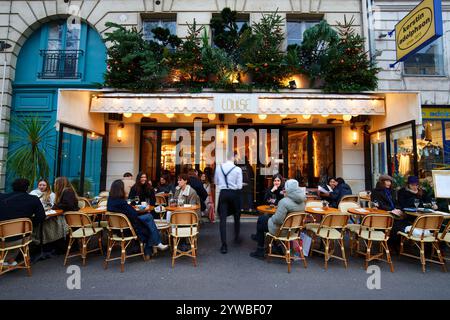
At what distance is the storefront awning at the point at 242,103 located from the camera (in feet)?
22.6

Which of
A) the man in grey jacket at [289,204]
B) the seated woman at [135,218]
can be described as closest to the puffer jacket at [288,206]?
the man in grey jacket at [289,204]

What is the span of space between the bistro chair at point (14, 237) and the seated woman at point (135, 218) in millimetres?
1285

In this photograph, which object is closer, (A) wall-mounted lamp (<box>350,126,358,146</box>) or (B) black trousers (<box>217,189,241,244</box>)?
(B) black trousers (<box>217,189,241,244</box>)

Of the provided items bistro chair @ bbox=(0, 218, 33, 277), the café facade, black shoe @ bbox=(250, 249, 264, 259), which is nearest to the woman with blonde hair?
bistro chair @ bbox=(0, 218, 33, 277)

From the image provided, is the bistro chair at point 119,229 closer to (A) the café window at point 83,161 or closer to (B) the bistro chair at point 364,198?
(A) the café window at point 83,161

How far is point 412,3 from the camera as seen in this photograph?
866 cm

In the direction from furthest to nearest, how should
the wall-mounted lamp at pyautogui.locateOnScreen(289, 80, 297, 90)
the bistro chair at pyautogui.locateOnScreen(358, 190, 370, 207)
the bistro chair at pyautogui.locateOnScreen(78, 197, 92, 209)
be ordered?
the wall-mounted lamp at pyautogui.locateOnScreen(289, 80, 297, 90) → the bistro chair at pyautogui.locateOnScreen(358, 190, 370, 207) → the bistro chair at pyautogui.locateOnScreen(78, 197, 92, 209)

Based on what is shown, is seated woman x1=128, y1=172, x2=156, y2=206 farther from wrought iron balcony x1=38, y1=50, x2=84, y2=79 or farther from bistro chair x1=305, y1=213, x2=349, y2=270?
wrought iron balcony x1=38, y1=50, x2=84, y2=79

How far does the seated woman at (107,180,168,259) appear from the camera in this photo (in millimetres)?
4367

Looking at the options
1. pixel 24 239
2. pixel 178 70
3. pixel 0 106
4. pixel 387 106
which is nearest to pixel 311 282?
pixel 24 239

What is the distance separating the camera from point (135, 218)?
14.6ft

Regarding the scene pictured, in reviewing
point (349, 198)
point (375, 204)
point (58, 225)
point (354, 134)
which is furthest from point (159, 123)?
point (375, 204)

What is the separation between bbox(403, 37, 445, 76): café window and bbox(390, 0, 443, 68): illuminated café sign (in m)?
1.71
